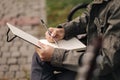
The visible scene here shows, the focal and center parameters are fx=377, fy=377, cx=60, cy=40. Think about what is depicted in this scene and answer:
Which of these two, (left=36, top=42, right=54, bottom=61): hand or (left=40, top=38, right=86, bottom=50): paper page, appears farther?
(left=40, top=38, right=86, bottom=50): paper page

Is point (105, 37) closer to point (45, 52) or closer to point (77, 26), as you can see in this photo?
point (45, 52)

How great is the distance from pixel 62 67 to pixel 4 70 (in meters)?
2.47

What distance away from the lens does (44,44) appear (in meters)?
2.81

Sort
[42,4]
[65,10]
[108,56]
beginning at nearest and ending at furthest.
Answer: [108,56], [65,10], [42,4]

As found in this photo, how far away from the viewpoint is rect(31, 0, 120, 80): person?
2455 mm

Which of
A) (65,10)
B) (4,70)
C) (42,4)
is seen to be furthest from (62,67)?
(42,4)

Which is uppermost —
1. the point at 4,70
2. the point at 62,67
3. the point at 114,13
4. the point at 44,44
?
the point at 114,13

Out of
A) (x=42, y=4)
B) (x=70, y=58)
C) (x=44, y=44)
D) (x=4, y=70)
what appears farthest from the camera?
(x=42, y=4)

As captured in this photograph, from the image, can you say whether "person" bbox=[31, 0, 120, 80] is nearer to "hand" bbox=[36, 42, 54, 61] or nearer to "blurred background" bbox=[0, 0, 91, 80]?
"hand" bbox=[36, 42, 54, 61]

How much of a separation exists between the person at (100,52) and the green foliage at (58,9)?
324 cm

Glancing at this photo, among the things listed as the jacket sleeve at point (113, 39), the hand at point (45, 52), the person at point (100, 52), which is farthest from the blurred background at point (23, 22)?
the jacket sleeve at point (113, 39)

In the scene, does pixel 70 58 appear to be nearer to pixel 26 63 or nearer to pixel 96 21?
pixel 96 21

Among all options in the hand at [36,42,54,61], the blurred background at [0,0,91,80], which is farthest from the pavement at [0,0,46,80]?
the hand at [36,42,54,61]

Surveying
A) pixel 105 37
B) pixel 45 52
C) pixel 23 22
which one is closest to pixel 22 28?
pixel 23 22
